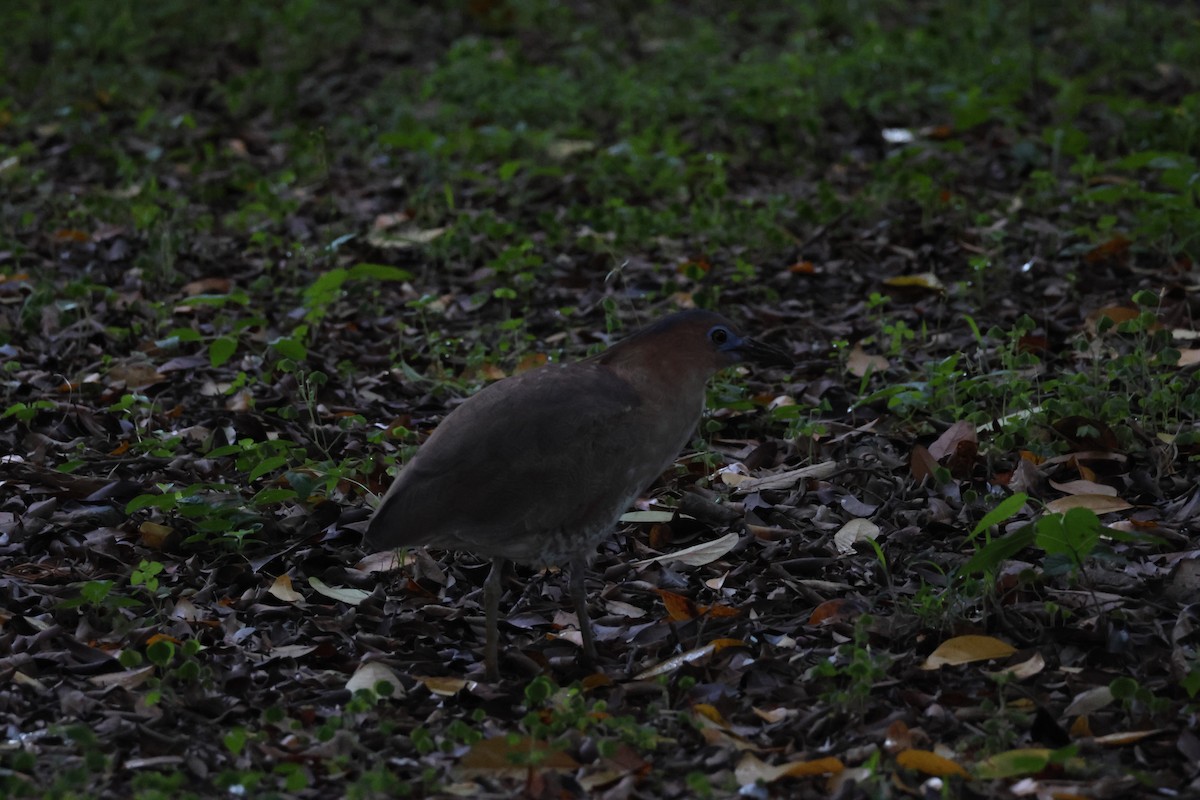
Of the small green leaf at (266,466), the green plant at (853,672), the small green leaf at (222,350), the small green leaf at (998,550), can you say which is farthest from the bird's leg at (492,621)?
the small green leaf at (222,350)

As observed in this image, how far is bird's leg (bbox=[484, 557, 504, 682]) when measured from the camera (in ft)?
12.9

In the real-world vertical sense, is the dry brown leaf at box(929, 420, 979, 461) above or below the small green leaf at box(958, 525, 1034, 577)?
below

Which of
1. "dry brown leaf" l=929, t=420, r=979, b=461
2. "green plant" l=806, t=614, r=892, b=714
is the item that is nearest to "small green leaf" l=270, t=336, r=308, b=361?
"dry brown leaf" l=929, t=420, r=979, b=461

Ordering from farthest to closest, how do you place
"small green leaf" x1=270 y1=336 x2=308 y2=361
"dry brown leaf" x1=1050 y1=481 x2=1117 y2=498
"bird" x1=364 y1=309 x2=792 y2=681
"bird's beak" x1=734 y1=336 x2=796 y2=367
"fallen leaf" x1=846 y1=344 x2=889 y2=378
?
"fallen leaf" x1=846 y1=344 x2=889 y2=378
"small green leaf" x1=270 y1=336 x2=308 y2=361
"dry brown leaf" x1=1050 y1=481 x2=1117 y2=498
"bird's beak" x1=734 y1=336 x2=796 y2=367
"bird" x1=364 y1=309 x2=792 y2=681

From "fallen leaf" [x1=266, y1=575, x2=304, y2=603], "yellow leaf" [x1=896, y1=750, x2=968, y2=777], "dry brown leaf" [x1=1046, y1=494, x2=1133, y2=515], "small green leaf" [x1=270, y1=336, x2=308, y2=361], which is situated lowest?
"dry brown leaf" [x1=1046, y1=494, x2=1133, y2=515]

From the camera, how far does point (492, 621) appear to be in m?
3.97

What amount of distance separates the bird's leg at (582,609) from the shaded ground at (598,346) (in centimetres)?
5

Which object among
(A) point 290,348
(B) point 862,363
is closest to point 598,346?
(B) point 862,363

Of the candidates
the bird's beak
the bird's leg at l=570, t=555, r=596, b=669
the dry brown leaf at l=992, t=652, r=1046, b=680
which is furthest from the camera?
the bird's beak

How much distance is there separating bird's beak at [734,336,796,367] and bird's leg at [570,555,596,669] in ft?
2.47

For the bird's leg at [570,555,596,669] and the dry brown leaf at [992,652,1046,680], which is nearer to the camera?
the dry brown leaf at [992,652,1046,680]

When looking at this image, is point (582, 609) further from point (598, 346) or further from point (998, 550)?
point (598, 346)

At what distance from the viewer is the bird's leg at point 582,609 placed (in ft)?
13.1

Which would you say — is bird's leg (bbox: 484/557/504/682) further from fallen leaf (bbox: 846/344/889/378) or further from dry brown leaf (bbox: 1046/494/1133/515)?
fallen leaf (bbox: 846/344/889/378)
